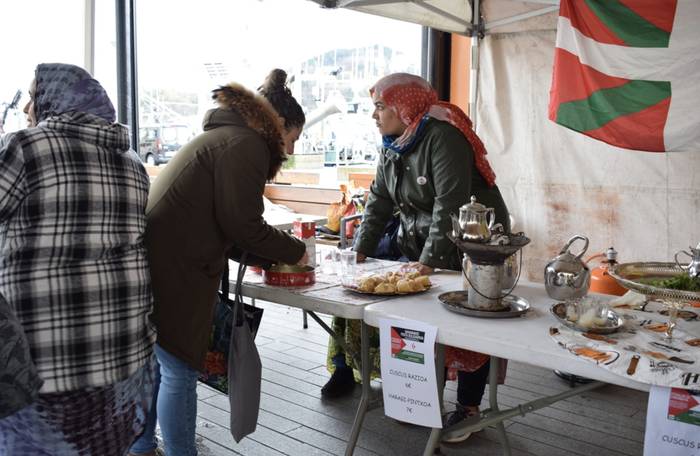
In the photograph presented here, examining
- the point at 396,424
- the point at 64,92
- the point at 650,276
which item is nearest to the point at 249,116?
the point at 64,92

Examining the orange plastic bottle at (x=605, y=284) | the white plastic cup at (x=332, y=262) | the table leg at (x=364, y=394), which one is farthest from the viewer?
the orange plastic bottle at (x=605, y=284)

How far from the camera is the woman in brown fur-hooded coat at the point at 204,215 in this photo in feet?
6.48

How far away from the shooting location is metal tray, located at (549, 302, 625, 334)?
69.6 inches

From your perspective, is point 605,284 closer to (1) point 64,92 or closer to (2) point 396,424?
(2) point 396,424

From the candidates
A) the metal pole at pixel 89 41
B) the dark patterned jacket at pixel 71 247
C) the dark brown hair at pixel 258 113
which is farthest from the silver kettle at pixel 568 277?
the metal pole at pixel 89 41

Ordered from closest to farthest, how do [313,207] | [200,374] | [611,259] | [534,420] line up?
[200,374]
[611,259]
[534,420]
[313,207]

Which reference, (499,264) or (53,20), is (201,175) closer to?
(499,264)

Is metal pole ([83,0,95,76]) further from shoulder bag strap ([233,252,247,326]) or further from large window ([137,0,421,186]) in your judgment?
shoulder bag strap ([233,252,247,326])

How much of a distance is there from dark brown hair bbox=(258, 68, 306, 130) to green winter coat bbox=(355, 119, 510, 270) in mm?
766

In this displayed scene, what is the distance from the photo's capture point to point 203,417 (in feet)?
10.4

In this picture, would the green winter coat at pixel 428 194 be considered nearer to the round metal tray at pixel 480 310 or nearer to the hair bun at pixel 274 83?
the round metal tray at pixel 480 310

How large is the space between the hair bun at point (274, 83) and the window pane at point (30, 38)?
63.1 inches

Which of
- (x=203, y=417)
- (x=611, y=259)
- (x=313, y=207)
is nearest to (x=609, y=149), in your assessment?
(x=611, y=259)

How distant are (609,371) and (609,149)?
127 inches
